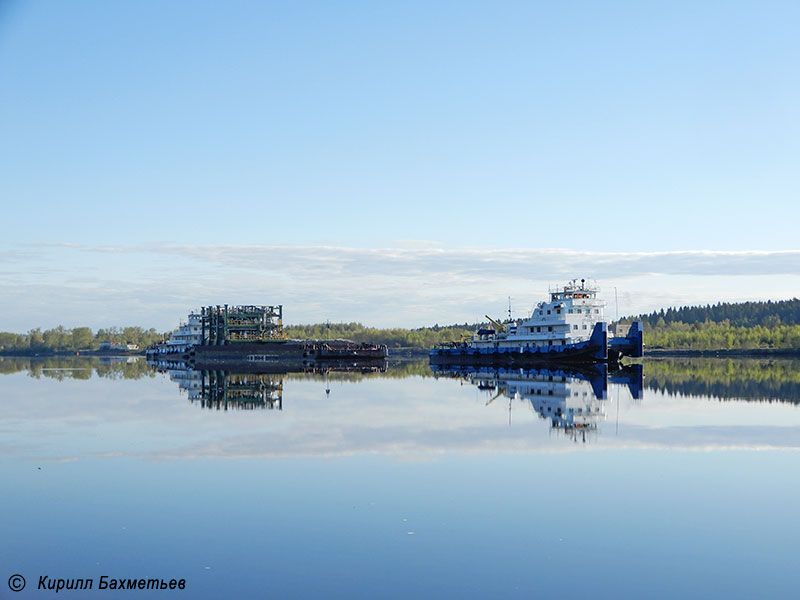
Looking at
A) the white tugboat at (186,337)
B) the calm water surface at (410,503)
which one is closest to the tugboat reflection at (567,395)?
the calm water surface at (410,503)

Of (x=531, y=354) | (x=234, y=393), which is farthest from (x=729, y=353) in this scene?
(x=234, y=393)

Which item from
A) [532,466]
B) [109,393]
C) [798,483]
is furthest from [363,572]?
[109,393]

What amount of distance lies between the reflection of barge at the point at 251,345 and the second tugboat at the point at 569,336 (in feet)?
90.0

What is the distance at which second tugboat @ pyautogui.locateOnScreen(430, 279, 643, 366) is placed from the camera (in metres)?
76.5

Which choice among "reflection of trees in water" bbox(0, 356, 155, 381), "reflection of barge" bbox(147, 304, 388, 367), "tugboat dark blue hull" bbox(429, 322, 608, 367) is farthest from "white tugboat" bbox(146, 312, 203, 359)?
"tugboat dark blue hull" bbox(429, 322, 608, 367)

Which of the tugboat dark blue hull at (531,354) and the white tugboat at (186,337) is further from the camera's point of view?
the white tugboat at (186,337)

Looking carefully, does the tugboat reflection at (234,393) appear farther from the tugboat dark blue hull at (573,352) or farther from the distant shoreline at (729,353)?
the distant shoreline at (729,353)

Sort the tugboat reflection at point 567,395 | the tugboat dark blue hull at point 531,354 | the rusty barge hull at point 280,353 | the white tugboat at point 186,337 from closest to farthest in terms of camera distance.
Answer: the tugboat reflection at point 567,395, the tugboat dark blue hull at point 531,354, the rusty barge hull at point 280,353, the white tugboat at point 186,337

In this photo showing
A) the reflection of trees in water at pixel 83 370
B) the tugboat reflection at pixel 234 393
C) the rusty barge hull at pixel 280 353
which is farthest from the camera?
the rusty barge hull at pixel 280 353

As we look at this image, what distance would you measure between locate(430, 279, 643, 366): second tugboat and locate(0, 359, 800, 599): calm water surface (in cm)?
4326

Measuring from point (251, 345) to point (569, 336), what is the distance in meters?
44.7

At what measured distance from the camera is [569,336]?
8044 centimetres

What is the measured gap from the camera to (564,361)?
78.9 m

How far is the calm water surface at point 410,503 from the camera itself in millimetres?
11844
